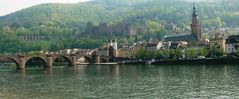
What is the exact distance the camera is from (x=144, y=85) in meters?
57.2

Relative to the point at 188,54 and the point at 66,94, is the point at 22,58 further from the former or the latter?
the point at 66,94

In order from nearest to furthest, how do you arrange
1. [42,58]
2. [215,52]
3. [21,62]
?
[21,62]
[215,52]
[42,58]

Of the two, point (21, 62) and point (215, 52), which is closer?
point (21, 62)

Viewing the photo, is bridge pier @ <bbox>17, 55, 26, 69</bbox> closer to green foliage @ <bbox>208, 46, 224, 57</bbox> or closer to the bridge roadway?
the bridge roadway

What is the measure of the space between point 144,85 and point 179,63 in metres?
53.6

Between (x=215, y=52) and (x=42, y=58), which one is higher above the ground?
(x=215, y=52)

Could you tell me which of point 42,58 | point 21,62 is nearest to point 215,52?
point 42,58

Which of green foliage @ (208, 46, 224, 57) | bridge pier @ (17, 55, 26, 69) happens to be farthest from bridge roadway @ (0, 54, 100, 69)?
green foliage @ (208, 46, 224, 57)

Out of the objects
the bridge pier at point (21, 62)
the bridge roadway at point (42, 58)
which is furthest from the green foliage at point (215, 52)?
the bridge pier at point (21, 62)

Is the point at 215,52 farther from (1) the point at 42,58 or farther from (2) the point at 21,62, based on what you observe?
(2) the point at 21,62

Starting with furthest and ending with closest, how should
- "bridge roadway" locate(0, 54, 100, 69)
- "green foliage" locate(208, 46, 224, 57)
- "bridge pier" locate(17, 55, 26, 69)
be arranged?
"green foliage" locate(208, 46, 224, 57) < "bridge roadway" locate(0, 54, 100, 69) < "bridge pier" locate(17, 55, 26, 69)

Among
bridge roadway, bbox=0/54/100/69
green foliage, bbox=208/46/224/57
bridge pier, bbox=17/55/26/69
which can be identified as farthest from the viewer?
green foliage, bbox=208/46/224/57

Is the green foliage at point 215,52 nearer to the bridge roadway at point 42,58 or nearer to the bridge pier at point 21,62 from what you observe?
the bridge roadway at point 42,58

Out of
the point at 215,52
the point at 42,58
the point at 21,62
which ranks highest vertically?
the point at 215,52
